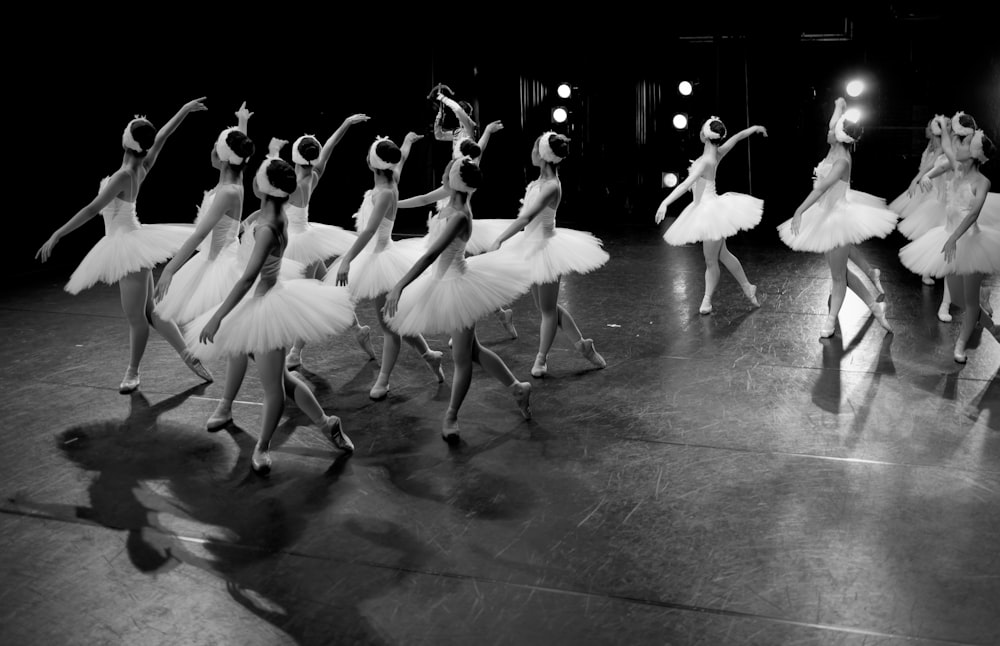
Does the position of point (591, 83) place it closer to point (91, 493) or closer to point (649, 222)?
point (649, 222)

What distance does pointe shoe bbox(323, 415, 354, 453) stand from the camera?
4.22 m

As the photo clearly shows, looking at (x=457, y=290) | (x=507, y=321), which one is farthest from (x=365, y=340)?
(x=457, y=290)

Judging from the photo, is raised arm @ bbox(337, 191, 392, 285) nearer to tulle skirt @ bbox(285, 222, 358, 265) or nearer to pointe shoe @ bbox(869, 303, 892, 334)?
tulle skirt @ bbox(285, 222, 358, 265)

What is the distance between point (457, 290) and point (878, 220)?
10.2ft

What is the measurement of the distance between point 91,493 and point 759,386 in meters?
3.23

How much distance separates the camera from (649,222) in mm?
Result: 11047

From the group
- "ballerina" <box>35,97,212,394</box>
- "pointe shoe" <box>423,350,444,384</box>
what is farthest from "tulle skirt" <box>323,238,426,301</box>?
"ballerina" <box>35,97,212,394</box>

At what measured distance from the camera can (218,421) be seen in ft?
15.1

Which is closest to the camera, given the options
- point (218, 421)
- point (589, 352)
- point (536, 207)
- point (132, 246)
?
point (218, 421)

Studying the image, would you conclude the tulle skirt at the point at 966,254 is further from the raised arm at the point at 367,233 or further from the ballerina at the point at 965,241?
the raised arm at the point at 367,233

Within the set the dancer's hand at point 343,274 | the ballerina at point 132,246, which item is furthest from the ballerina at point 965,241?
the ballerina at point 132,246

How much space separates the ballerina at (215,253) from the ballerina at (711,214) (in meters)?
2.92

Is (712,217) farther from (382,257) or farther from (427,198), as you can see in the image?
(382,257)

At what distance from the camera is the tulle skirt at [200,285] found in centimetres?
457
